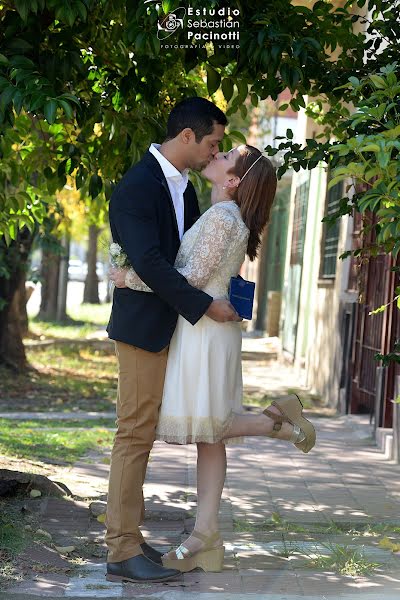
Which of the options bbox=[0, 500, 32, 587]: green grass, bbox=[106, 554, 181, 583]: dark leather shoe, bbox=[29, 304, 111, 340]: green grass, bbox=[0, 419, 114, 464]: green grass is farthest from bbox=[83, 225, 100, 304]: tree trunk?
bbox=[106, 554, 181, 583]: dark leather shoe

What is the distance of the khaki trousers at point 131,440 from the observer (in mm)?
5074

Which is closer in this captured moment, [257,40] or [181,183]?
[181,183]

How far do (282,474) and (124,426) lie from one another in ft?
11.0

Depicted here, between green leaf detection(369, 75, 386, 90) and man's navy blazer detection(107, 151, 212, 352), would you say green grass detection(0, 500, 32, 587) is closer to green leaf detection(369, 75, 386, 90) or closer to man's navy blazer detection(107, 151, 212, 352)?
man's navy blazer detection(107, 151, 212, 352)

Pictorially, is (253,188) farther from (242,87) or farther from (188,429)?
(242,87)

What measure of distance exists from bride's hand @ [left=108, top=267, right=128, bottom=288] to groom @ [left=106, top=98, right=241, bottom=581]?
0.18 feet

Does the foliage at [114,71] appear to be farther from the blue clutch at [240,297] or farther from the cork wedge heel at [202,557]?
the cork wedge heel at [202,557]

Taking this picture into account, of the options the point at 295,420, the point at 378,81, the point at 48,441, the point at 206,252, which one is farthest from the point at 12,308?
the point at 378,81

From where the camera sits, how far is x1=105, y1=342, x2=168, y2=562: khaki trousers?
5.07 metres

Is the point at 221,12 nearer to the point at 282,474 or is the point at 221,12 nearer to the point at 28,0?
the point at 28,0

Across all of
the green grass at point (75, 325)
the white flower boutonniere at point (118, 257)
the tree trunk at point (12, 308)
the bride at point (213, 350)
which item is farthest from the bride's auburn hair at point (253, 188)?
the green grass at point (75, 325)

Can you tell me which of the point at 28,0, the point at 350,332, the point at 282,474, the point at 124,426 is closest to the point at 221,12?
the point at 28,0

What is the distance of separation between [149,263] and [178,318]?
0.39 m

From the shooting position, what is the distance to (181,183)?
17.4 feet
